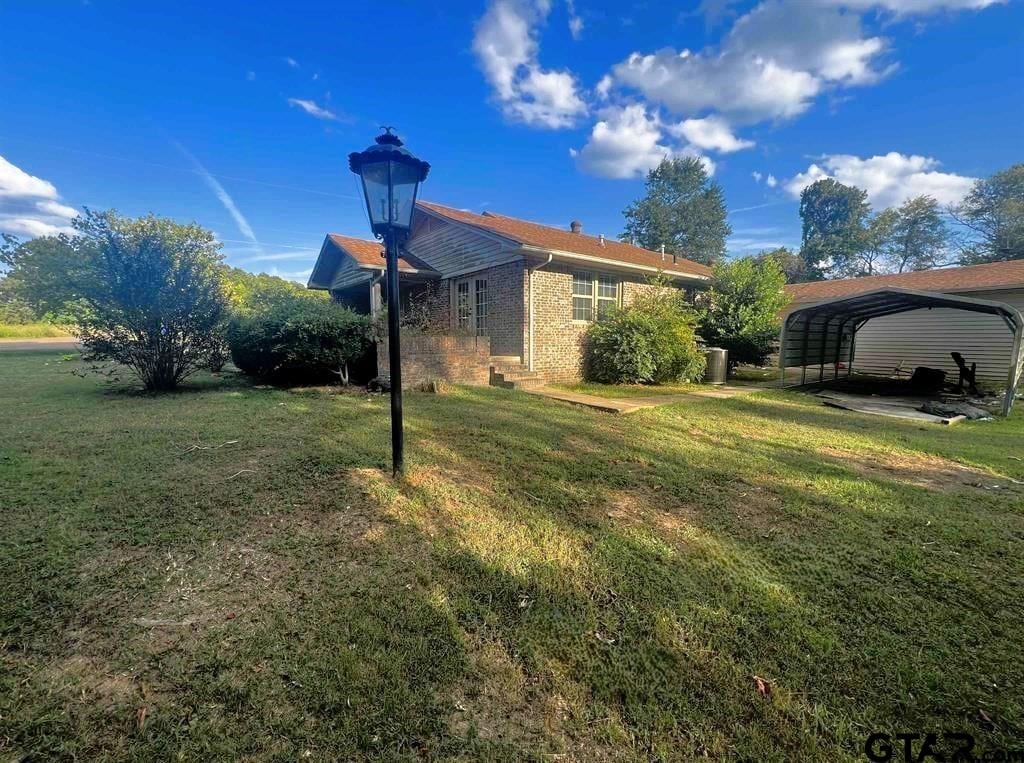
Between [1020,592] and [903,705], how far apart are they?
1.47m

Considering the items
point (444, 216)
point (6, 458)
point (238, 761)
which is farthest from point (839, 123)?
point (6, 458)

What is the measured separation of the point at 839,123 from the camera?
49.6ft

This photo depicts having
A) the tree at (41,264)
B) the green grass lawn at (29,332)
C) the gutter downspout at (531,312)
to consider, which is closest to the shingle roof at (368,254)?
the gutter downspout at (531,312)

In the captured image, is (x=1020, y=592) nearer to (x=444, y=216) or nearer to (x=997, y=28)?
(x=444, y=216)

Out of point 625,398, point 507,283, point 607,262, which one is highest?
point 607,262

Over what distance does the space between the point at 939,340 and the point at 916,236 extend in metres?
33.7

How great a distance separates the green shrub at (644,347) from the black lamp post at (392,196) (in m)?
8.04

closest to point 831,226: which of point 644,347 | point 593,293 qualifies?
point 593,293

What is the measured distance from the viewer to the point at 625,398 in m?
8.52

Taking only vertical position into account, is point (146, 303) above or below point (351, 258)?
below

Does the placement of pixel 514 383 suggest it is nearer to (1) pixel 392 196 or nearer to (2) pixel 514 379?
(2) pixel 514 379

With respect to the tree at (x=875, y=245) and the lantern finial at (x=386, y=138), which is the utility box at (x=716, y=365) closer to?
the lantern finial at (x=386, y=138)

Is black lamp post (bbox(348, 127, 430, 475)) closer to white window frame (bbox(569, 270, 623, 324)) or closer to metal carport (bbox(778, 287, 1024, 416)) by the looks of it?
white window frame (bbox(569, 270, 623, 324))

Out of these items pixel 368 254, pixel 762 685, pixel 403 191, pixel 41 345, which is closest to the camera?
pixel 762 685
